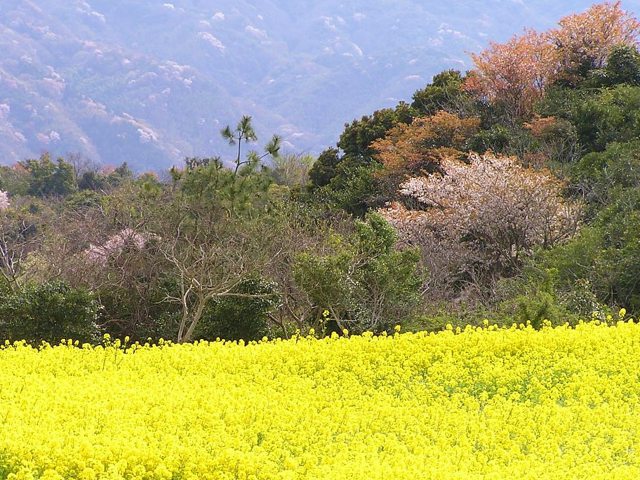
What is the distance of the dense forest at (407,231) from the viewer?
1475 cm

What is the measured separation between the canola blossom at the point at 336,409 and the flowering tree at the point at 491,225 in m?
8.73

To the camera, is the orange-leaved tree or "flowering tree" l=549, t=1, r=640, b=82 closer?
the orange-leaved tree

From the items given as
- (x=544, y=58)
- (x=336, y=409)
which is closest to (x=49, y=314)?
(x=336, y=409)

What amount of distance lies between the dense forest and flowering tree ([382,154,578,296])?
48 millimetres

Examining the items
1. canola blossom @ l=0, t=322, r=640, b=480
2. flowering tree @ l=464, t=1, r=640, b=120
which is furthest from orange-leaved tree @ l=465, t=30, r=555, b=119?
canola blossom @ l=0, t=322, r=640, b=480

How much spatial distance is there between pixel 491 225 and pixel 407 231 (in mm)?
2328

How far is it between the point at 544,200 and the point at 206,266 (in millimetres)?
8642

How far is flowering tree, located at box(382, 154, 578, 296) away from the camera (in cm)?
1970

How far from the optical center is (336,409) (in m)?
7.84

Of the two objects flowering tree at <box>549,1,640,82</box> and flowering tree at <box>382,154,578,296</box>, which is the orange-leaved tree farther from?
flowering tree at <box>382,154,578,296</box>

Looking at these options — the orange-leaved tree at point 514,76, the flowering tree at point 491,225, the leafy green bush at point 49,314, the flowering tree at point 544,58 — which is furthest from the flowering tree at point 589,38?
the leafy green bush at point 49,314

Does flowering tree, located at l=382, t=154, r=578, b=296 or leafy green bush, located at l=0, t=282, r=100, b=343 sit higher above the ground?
flowering tree, located at l=382, t=154, r=578, b=296

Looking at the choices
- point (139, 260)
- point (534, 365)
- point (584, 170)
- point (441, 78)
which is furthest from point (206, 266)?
point (441, 78)

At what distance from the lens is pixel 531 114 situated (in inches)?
1160
